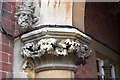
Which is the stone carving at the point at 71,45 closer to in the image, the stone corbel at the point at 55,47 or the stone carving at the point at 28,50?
the stone corbel at the point at 55,47

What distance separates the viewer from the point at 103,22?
5488mm

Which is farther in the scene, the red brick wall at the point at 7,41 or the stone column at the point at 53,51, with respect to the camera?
the red brick wall at the point at 7,41

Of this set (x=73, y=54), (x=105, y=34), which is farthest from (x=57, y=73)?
(x=105, y=34)

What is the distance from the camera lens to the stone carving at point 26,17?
2.75 metres

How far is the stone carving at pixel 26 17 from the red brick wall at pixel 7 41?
10cm

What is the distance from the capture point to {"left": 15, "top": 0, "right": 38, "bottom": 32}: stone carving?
2746mm

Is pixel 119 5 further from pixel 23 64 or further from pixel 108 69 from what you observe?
pixel 23 64

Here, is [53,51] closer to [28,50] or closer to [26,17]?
[28,50]

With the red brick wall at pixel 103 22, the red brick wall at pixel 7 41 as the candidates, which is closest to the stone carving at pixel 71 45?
the red brick wall at pixel 7 41

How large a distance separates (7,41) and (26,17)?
0.87 ft

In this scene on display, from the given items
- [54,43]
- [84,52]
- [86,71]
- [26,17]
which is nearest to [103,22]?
[86,71]

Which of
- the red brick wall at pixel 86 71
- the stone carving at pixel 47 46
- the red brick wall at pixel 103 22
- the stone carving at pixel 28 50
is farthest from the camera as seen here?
the red brick wall at pixel 103 22

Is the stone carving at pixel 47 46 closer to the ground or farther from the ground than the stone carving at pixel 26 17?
closer to the ground

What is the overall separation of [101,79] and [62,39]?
2.72 m
